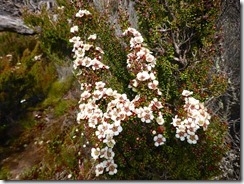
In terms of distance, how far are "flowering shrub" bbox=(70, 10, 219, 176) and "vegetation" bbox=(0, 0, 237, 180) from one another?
0.04ft

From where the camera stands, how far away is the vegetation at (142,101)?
5.15 ft

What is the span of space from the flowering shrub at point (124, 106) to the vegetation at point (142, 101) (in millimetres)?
11

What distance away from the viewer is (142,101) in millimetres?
1369

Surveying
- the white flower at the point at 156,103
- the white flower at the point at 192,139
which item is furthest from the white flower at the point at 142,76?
the white flower at the point at 192,139

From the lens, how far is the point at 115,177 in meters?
1.64

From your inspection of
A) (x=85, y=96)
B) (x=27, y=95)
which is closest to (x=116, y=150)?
(x=85, y=96)

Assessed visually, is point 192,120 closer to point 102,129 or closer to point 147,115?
point 147,115

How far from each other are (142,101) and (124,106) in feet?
0.28

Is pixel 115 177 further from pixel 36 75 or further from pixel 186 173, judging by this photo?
pixel 36 75

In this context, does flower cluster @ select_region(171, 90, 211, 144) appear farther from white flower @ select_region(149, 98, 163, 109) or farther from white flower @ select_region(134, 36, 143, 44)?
white flower @ select_region(134, 36, 143, 44)

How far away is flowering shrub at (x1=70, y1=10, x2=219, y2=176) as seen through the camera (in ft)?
4.42

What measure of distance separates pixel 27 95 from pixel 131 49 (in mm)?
1191

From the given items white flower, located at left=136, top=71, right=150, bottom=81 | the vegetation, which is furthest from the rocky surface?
white flower, located at left=136, top=71, right=150, bottom=81

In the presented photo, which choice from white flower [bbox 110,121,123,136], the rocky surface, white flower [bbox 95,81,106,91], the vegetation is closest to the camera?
white flower [bbox 110,121,123,136]
